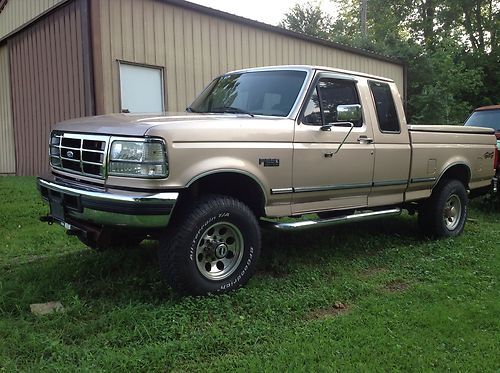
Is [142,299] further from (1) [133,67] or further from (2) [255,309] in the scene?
(1) [133,67]

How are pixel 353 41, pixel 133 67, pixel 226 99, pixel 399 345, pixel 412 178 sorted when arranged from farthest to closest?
pixel 353 41 < pixel 133 67 < pixel 412 178 < pixel 226 99 < pixel 399 345

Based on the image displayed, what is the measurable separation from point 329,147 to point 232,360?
2.38m

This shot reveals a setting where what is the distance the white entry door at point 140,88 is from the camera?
30.6 ft

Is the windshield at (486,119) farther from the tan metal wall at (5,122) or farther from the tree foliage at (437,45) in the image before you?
the tan metal wall at (5,122)

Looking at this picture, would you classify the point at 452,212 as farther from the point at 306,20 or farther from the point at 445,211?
the point at 306,20

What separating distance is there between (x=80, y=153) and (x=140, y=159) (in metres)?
0.70

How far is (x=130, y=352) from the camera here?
3.10 meters

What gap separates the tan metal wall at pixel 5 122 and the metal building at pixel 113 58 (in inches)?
1.0

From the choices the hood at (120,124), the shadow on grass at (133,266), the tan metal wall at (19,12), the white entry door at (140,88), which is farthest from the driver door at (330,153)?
the tan metal wall at (19,12)

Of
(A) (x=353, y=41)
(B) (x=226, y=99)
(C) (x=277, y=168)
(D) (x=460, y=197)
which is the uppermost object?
(A) (x=353, y=41)

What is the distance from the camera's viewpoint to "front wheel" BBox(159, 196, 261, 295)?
3.72 metres

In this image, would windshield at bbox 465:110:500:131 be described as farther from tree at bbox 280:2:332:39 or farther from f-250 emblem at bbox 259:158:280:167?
tree at bbox 280:2:332:39

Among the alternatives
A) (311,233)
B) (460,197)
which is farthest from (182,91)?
(460,197)

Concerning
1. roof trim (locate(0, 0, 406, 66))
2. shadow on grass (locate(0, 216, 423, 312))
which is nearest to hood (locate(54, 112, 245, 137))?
shadow on grass (locate(0, 216, 423, 312))
